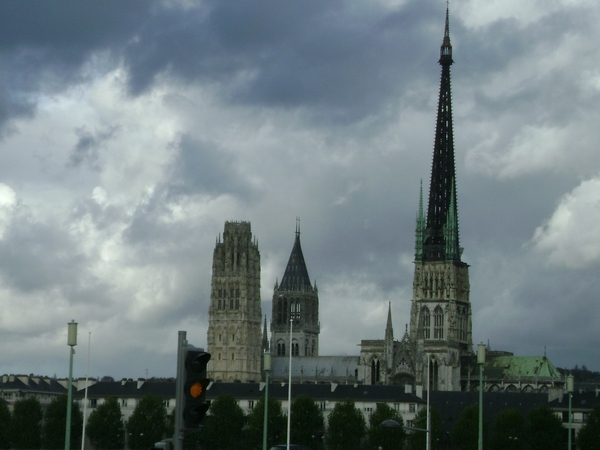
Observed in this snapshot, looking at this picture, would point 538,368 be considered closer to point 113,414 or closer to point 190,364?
point 113,414

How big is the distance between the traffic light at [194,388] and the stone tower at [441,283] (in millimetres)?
168719

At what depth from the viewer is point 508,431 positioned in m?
122

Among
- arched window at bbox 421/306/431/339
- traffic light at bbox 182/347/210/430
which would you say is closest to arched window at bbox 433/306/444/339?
arched window at bbox 421/306/431/339

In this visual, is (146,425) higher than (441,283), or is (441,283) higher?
(441,283)

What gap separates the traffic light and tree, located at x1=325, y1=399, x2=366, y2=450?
356ft

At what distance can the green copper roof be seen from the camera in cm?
19250

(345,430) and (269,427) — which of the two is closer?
(345,430)

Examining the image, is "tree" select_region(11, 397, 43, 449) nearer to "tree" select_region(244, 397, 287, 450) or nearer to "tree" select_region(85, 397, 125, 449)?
"tree" select_region(85, 397, 125, 449)

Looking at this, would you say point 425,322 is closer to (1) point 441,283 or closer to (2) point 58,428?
(1) point 441,283

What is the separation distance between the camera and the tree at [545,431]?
4742 inches

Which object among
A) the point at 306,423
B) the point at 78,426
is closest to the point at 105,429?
the point at 78,426

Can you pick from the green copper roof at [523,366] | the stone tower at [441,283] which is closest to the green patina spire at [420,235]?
the stone tower at [441,283]

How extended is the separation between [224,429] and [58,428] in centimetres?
1581

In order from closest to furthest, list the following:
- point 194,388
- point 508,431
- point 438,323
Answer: point 194,388
point 508,431
point 438,323
